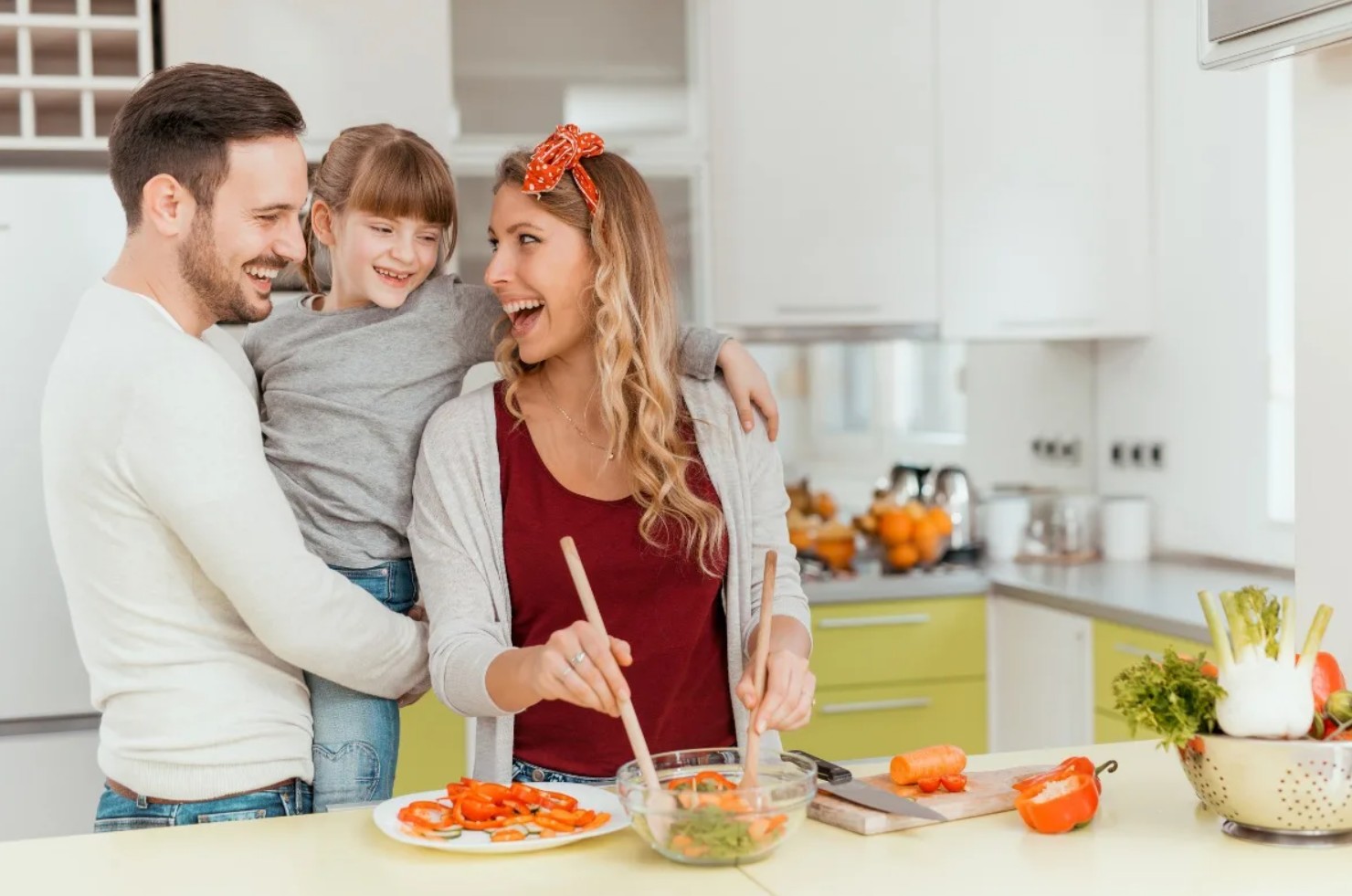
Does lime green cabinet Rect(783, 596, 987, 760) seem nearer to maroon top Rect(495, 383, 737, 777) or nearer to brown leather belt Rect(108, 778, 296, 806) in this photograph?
maroon top Rect(495, 383, 737, 777)

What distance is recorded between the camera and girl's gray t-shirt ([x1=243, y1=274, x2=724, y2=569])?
2006mm

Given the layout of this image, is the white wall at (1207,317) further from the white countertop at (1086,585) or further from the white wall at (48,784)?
the white wall at (48,784)

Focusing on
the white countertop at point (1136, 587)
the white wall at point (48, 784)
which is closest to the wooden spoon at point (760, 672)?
the white countertop at point (1136, 587)

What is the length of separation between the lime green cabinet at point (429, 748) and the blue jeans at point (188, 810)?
64.0 inches

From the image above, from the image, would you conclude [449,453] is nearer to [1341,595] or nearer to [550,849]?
[550,849]

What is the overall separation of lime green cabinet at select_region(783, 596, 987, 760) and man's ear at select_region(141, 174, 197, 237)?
2.21m

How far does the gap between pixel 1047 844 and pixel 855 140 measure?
2.64 meters

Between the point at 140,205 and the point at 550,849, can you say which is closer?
the point at 550,849

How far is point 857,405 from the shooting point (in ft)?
13.9

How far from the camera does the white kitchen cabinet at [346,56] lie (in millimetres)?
3342

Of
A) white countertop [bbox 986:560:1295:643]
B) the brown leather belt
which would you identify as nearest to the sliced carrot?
the brown leather belt

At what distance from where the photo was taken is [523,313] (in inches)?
76.9

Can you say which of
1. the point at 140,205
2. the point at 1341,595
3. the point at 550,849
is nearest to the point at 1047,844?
the point at 550,849

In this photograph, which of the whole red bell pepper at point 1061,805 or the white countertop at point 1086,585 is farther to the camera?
the white countertop at point 1086,585
